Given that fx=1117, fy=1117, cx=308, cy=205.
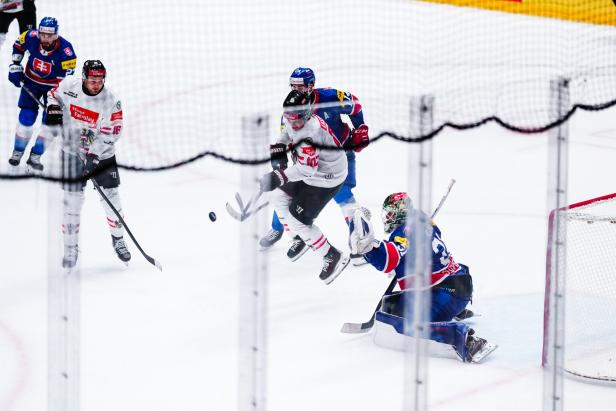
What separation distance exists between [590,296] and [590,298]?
0.6 inches

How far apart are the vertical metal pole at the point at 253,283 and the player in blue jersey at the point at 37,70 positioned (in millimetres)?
3791

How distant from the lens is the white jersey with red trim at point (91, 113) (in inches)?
209

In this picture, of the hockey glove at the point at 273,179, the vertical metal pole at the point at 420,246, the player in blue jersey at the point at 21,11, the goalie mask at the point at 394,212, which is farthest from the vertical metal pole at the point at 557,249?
the player in blue jersey at the point at 21,11

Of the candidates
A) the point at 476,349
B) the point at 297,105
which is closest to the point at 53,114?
the point at 297,105

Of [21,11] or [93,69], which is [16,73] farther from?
[21,11]

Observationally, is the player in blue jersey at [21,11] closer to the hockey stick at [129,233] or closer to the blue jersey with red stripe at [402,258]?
the hockey stick at [129,233]

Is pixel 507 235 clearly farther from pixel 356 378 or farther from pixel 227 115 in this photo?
pixel 227 115

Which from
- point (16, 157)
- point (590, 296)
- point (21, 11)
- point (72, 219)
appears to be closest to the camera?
point (590, 296)

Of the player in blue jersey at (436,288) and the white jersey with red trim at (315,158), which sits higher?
the white jersey with red trim at (315,158)

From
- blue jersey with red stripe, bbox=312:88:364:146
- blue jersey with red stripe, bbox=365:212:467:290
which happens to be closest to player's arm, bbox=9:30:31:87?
blue jersey with red stripe, bbox=312:88:364:146

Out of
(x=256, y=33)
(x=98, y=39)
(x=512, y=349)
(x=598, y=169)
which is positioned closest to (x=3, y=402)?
(x=512, y=349)

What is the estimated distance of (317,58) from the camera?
995cm

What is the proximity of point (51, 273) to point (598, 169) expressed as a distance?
18.2ft

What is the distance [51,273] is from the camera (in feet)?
9.43
